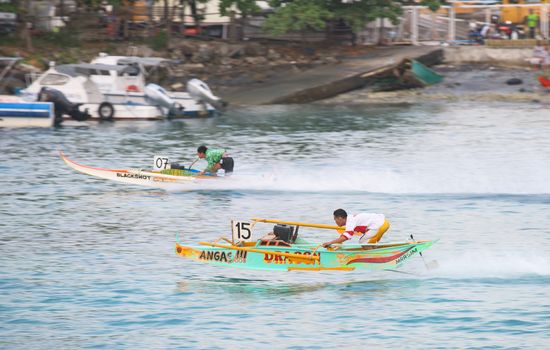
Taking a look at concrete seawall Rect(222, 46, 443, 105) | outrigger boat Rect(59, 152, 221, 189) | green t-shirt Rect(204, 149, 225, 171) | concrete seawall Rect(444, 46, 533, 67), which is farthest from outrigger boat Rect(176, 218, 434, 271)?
concrete seawall Rect(444, 46, 533, 67)

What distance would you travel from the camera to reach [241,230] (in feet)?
72.6

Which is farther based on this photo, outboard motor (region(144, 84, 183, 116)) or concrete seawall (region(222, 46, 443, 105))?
concrete seawall (region(222, 46, 443, 105))

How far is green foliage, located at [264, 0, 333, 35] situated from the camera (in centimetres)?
5700

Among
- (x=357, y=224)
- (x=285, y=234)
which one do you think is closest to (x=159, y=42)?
(x=285, y=234)

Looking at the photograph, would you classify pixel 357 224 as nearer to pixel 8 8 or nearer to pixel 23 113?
pixel 23 113

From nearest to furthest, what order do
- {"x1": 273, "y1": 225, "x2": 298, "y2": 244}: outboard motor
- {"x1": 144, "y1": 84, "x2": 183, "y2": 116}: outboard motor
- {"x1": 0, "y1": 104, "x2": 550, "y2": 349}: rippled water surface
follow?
{"x1": 0, "y1": 104, "x2": 550, "y2": 349}: rippled water surface → {"x1": 273, "y1": 225, "x2": 298, "y2": 244}: outboard motor → {"x1": 144, "y1": 84, "x2": 183, "y2": 116}: outboard motor

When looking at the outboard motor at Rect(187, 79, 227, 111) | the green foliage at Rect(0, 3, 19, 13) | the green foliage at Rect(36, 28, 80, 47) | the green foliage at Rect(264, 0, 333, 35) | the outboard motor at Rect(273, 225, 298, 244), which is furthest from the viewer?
the green foliage at Rect(36, 28, 80, 47)

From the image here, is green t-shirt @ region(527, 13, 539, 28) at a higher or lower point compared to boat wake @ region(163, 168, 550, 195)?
higher

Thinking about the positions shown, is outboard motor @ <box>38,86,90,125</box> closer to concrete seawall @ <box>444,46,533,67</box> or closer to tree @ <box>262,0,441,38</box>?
tree @ <box>262,0,441,38</box>

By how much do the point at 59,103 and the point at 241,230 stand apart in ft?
93.8

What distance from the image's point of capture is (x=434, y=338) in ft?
63.5

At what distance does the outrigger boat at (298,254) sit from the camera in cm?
2169

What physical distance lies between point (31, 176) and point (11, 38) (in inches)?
943

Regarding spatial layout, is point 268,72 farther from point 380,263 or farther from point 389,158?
point 380,263
